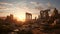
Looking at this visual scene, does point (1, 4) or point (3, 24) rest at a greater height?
point (1, 4)

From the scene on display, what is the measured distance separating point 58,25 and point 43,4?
933mm

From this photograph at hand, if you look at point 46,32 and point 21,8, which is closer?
point 46,32

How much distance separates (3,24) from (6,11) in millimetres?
483

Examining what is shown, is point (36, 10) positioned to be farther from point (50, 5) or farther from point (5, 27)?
point (5, 27)

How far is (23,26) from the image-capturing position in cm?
469

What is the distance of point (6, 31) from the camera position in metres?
4.63

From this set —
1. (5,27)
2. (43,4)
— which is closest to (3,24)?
(5,27)

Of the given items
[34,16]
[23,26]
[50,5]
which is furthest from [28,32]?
[50,5]

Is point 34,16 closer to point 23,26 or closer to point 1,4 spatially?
point 23,26

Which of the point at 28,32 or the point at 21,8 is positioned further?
the point at 21,8

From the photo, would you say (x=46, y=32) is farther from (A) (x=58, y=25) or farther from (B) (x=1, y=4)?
(B) (x=1, y=4)

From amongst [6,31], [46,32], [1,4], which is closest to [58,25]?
[46,32]

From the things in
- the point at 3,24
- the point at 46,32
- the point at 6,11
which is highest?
the point at 6,11

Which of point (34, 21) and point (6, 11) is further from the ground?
point (6, 11)
